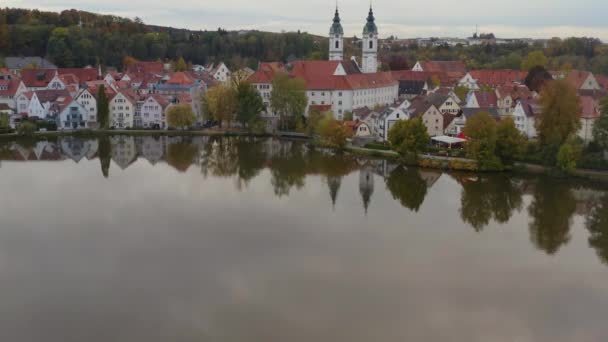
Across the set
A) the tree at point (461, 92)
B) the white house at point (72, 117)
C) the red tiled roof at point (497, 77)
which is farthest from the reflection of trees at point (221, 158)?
the red tiled roof at point (497, 77)

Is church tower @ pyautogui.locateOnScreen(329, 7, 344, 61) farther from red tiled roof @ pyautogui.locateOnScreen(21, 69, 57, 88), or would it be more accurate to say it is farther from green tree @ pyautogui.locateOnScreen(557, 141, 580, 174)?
green tree @ pyautogui.locateOnScreen(557, 141, 580, 174)

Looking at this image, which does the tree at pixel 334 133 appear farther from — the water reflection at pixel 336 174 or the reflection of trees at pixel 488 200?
the reflection of trees at pixel 488 200

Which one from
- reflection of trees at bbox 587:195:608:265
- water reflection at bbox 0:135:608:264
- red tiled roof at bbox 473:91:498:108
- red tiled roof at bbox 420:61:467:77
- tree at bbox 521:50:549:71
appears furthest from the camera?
red tiled roof at bbox 420:61:467:77

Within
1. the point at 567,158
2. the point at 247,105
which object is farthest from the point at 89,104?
the point at 567,158

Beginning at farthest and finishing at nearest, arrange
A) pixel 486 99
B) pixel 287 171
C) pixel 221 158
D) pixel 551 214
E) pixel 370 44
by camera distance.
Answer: pixel 370 44 < pixel 486 99 < pixel 221 158 < pixel 287 171 < pixel 551 214

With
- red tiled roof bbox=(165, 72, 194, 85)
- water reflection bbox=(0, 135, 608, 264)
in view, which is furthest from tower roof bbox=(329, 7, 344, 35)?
water reflection bbox=(0, 135, 608, 264)

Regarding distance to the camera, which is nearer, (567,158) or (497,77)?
A: (567,158)

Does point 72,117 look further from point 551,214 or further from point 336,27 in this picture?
point 551,214

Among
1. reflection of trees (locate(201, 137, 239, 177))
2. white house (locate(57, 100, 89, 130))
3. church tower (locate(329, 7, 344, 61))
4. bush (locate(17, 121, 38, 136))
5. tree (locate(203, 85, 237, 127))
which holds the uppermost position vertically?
church tower (locate(329, 7, 344, 61))
